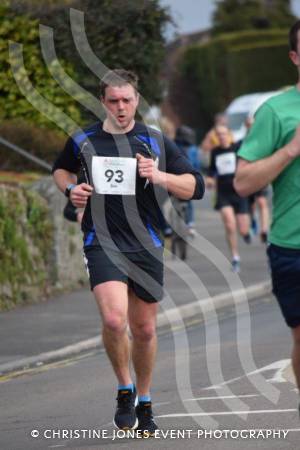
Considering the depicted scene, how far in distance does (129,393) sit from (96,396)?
69.5 inches

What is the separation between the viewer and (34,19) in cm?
1912

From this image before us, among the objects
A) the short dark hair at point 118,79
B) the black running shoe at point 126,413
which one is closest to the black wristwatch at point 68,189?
the short dark hair at point 118,79

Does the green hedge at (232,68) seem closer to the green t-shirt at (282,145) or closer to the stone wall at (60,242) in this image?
the stone wall at (60,242)

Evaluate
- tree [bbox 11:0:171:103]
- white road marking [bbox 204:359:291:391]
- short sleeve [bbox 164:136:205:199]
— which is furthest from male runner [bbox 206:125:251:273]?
short sleeve [bbox 164:136:205:199]

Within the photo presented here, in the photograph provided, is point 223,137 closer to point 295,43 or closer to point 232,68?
point 295,43

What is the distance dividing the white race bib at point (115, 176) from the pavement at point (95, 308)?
374 centimetres

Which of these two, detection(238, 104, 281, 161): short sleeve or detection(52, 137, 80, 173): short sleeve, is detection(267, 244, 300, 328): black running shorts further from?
detection(52, 137, 80, 173): short sleeve

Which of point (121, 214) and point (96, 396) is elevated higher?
point (121, 214)

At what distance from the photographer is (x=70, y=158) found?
8.73m

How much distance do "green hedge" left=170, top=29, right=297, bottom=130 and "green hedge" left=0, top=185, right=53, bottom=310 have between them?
3954 cm

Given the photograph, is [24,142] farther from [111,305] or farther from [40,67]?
[111,305]

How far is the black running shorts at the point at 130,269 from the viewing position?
827 centimetres

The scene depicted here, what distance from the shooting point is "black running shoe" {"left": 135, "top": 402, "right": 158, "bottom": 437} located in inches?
330

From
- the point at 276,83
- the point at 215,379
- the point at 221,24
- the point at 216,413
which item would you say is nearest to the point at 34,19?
the point at 215,379
